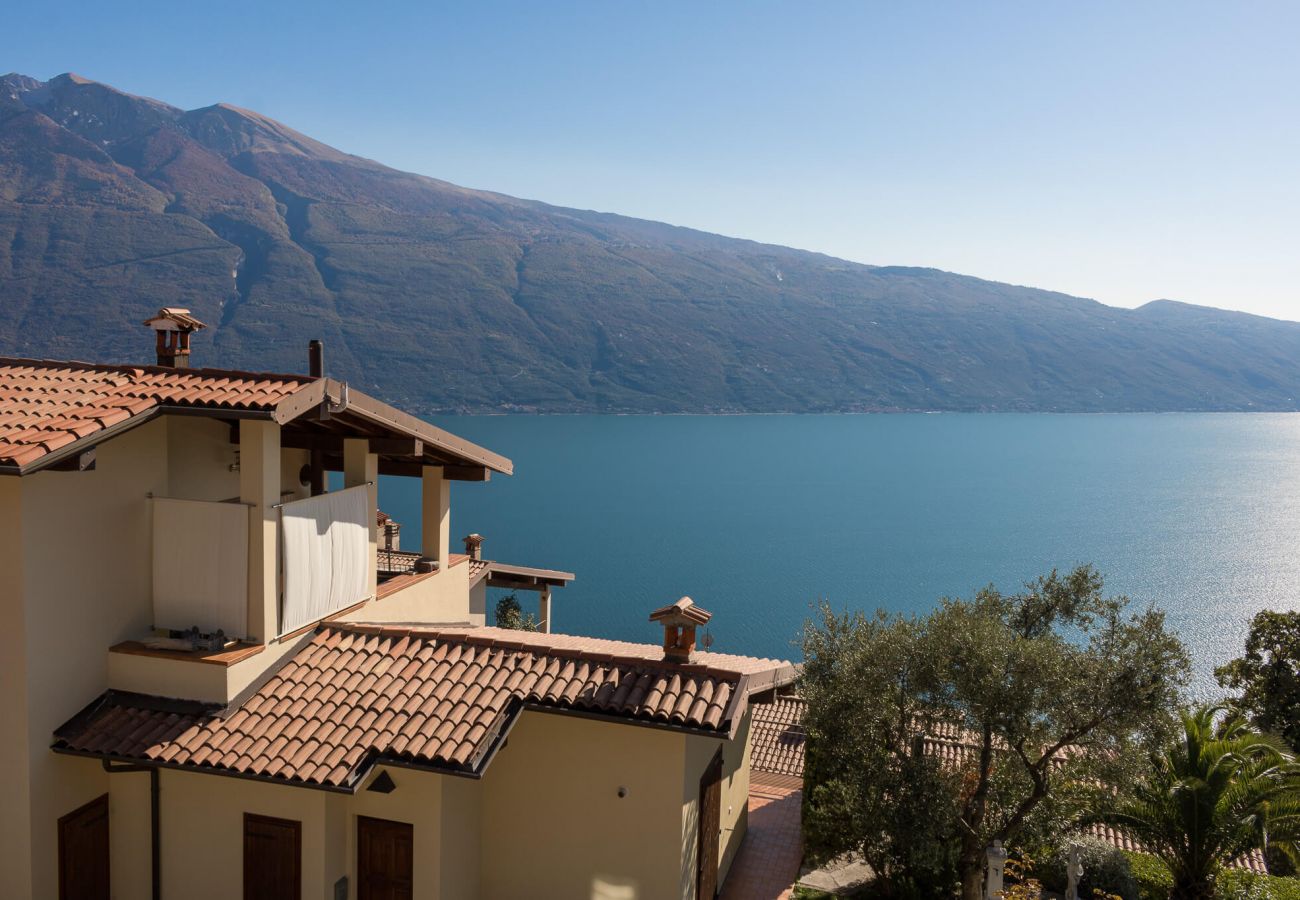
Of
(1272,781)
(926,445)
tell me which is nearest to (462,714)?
(1272,781)

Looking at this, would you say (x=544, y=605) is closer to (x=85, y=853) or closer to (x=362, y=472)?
(x=362, y=472)

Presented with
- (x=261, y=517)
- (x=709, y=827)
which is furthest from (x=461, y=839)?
(x=261, y=517)

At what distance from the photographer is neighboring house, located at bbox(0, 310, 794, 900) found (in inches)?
267

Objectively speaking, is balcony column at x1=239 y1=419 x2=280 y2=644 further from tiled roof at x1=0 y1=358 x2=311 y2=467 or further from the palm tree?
the palm tree

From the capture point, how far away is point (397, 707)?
7203 mm

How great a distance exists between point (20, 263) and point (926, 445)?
15916cm

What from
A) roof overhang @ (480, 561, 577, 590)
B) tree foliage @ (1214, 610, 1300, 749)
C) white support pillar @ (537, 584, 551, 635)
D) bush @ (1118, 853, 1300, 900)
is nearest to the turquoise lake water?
white support pillar @ (537, 584, 551, 635)

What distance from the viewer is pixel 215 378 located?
24.8ft

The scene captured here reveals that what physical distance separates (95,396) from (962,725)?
30.4 feet

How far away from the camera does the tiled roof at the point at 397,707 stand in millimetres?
6750

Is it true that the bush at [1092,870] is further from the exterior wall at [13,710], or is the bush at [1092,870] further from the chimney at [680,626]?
the exterior wall at [13,710]

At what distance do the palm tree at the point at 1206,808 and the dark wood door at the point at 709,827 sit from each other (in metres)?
5.23

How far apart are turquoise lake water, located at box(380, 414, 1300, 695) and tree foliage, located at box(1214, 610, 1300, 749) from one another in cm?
2151

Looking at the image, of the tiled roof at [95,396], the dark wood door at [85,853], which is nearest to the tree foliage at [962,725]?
the tiled roof at [95,396]
